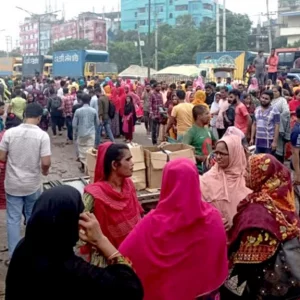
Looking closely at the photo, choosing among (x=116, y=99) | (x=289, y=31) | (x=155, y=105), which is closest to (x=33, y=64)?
(x=116, y=99)

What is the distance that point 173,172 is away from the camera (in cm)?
278

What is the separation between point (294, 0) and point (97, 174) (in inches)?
3145

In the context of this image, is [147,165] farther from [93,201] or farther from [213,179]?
[93,201]

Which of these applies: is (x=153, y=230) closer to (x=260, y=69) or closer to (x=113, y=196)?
(x=113, y=196)

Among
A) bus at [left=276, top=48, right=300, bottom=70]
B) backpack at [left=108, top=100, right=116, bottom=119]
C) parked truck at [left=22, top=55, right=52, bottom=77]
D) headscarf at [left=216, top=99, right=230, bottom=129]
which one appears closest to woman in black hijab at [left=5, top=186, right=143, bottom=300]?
headscarf at [left=216, top=99, right=230, bottom=129]

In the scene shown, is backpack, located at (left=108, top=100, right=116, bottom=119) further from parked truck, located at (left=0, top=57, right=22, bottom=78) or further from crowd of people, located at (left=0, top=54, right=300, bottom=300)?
parked truck, located at (left=0, top=57, right=22, bottom=78)

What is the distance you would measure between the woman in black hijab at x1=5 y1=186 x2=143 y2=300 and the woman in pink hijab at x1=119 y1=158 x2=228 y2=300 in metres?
0.68

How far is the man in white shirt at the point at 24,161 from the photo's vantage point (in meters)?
4.83

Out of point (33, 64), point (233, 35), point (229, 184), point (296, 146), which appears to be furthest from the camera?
point (233, 35)

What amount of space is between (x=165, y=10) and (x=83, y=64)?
60.2 m

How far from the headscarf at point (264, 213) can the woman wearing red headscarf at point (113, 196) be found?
0.69 m

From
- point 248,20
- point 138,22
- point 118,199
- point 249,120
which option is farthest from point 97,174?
point 138,22

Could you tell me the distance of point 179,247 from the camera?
2.72 metres

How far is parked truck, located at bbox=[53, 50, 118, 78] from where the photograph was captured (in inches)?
1367
